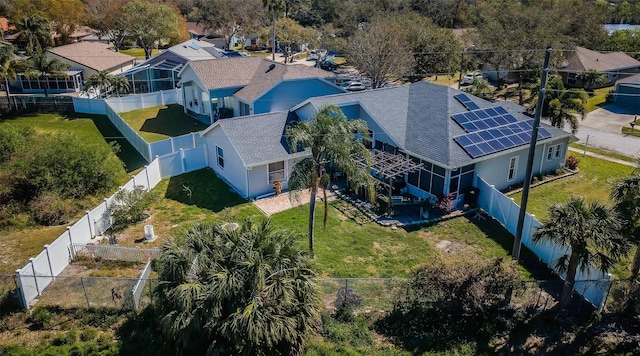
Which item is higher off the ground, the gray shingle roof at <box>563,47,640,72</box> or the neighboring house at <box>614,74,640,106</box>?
the gray shingle roof at <box>563,47,640,72</box>

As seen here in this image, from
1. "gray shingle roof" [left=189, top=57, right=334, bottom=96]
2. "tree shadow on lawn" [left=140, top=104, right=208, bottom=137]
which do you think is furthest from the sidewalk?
"tree shadow on lawn" [left=140, top=104, right=208, bottom=137]

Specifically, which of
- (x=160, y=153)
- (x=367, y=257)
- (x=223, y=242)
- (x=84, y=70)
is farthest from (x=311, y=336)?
(x=84, y=70)

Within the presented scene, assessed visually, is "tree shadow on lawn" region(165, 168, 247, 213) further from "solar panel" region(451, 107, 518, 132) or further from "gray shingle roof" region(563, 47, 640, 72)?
"gray shingle roof" region(563, 47, 640, 72)

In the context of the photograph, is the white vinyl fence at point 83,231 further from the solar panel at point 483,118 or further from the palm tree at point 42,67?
the palm tree at point 42,67

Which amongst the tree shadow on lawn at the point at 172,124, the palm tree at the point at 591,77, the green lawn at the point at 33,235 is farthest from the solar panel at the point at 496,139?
the palm tree at the point at 591,77

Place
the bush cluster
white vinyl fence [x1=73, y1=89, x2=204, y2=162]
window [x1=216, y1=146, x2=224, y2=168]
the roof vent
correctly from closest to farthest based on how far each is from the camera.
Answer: the bush cluster → window [x1=216, y1=146, x2=224, y2=168] → white vinyl fence [x1=73, y1=89, x2=204, y2=162] → the roof vent

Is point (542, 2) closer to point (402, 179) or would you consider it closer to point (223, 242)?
point (402, 179)
